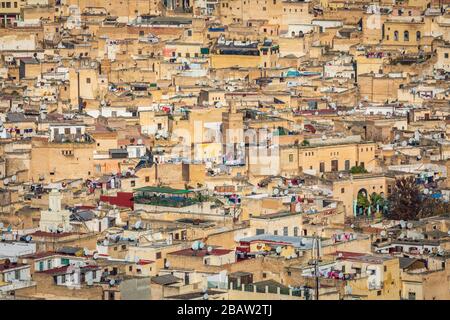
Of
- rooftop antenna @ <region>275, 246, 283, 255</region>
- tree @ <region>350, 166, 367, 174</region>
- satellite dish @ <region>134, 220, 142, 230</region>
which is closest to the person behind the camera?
rooftop antenna @ <region>275, 246, 283, 255</region>

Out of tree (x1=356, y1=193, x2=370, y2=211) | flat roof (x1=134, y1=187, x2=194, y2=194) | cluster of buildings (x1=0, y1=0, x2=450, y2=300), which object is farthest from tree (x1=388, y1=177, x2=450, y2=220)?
flat roof (x1=134, y1=187, x2=194, y2=194)

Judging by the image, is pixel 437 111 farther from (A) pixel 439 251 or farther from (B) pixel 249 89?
(A) pixel 439 251

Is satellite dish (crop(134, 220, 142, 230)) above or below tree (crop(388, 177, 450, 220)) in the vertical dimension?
above

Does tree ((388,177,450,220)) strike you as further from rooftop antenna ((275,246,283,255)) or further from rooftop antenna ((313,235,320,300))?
rooftop antenna ((275,246,283,255))

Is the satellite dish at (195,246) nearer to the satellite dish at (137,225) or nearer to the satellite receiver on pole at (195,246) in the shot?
the satellite receiver on pole at (195,246)

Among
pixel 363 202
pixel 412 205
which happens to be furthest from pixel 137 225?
pixel 363 202

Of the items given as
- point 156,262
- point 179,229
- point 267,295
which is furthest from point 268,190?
point 267,295

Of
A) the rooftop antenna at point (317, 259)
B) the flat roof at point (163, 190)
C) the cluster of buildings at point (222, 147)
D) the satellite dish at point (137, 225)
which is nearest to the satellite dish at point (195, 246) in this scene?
the cluster of buildings at point (222, 147)
